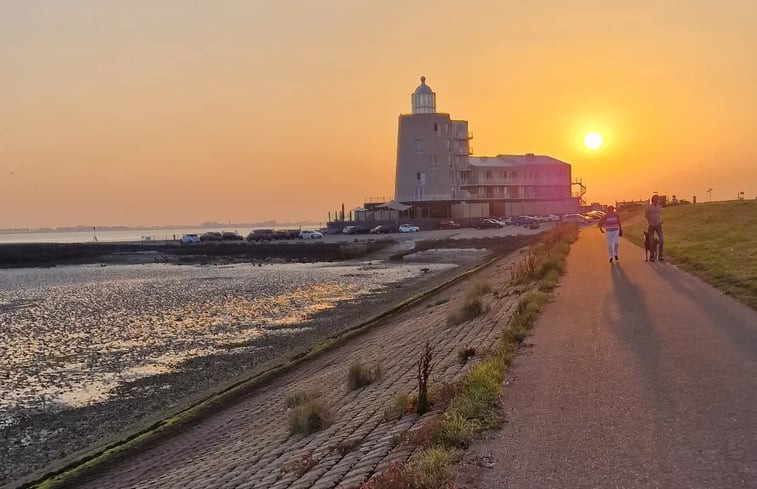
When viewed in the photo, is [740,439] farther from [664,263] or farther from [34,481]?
[664,263]

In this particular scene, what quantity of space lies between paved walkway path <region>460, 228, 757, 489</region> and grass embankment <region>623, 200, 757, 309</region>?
2469mm

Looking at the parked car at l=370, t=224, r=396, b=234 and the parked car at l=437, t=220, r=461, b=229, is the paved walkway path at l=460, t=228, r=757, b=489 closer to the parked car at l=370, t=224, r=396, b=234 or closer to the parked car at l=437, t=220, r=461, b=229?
the parked car at l=370, t=224, r=396, b=234

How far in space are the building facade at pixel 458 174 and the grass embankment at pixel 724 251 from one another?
53.8 metres

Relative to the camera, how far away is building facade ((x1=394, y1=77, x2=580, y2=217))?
3765 inches

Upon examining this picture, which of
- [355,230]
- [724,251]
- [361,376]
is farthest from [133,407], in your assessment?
[355,230]

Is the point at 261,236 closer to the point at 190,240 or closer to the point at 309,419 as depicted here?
the point at 190,240

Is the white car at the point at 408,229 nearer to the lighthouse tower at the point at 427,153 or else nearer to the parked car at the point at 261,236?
the lighthouse tower at the point at 427,153

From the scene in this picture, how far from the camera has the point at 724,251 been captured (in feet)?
74.6

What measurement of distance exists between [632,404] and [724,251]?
17.9 m

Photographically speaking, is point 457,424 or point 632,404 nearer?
point 457,424

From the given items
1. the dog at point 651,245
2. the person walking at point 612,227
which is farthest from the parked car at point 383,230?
the dog at point 651,245

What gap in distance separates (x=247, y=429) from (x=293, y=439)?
2748 millimetres

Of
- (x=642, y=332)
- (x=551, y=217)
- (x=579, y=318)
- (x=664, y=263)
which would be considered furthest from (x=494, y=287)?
(x=551, y=217)

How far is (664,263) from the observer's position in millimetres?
21625
